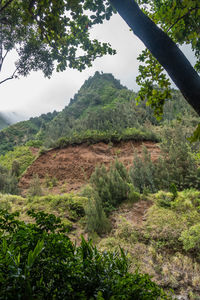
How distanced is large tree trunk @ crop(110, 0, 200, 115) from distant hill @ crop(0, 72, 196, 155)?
2.47ft

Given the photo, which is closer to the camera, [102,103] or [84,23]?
[84,23]

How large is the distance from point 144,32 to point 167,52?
0.91ft

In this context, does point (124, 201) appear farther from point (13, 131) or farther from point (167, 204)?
point (13, 131)

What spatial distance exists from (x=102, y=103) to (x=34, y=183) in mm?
29718

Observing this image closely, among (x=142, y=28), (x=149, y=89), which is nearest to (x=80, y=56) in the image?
(x=149, y=89)

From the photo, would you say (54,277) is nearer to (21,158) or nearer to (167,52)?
(167,52)

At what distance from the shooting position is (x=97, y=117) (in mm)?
21672

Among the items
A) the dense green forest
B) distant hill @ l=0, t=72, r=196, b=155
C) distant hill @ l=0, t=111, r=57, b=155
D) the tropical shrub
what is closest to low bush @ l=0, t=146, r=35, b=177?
distant hill @ l=0, t=72, r=196, b=155

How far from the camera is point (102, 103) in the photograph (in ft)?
119

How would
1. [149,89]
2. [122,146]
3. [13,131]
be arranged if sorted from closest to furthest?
[149,89] < [122,146] < [13,131]

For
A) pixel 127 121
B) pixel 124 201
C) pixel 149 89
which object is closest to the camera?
pixel 149 89

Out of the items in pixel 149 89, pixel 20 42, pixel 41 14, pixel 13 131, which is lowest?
pixel 149 89

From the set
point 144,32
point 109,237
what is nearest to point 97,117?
point 109,237

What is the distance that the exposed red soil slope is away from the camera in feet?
42.4
